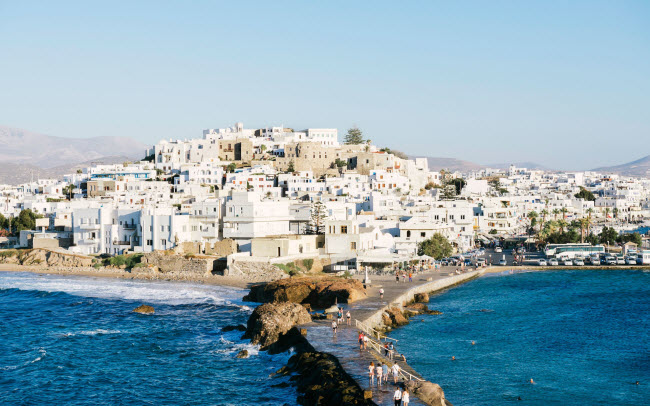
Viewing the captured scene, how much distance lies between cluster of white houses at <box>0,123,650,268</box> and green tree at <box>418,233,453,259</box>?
1.54m

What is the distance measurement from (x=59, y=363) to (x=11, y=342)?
6088 millimetres

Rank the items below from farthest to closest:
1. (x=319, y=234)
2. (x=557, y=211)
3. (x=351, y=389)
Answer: (x=557, y=211) < (x=319, y=234) < (x=351, y=389)

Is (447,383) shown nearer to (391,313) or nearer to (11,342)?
(391,313)

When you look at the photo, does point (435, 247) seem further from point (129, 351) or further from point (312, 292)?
point (129, 351)

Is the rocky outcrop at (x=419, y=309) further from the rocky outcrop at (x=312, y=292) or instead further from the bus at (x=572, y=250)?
the bus at (x=572, y=250)

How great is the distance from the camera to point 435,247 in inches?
2505

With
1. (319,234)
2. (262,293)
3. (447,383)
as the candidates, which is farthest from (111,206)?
(447,383)

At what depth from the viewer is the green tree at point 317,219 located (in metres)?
61.9

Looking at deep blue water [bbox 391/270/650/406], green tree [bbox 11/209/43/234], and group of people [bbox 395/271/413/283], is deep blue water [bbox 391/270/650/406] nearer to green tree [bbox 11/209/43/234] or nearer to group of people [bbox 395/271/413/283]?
group of people [bbox 395/271/413/283]

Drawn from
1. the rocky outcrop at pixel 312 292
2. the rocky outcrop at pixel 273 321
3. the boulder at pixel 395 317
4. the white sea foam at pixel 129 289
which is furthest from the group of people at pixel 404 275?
the rocky outcrop at pixel 273 321

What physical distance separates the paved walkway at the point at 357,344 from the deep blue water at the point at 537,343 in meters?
2.19

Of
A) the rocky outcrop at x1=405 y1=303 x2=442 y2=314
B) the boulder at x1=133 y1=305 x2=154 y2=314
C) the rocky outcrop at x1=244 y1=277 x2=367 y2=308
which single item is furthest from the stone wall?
the rocky outcrop at x1=405 y1=303 x2=442 y2=314

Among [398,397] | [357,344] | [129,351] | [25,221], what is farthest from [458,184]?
[398,397]

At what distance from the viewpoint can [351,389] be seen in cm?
2116
